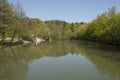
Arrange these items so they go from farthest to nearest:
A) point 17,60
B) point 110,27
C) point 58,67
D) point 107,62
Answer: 1. point 110,27
2. point 17,60
3. point 107,62
4. point 58,67

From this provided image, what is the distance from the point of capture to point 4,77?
51.4 feet

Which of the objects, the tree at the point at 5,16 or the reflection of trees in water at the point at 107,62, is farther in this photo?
the tree at the point at 5,16

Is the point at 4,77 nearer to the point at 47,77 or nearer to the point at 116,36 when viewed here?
the point at 47,77

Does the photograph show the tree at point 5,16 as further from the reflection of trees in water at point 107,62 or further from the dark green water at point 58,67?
the reflection of trees in water at point 107,62

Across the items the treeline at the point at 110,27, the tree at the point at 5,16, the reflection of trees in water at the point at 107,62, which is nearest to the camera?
the reflection of trees in water at the point at 107,62

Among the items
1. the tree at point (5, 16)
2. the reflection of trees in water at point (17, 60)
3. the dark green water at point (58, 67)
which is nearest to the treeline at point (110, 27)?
the reflection of trees in water at point (17, 60)

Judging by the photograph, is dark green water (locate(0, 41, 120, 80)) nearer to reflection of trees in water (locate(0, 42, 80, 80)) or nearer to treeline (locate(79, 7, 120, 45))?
reflection of trees in water (locate(0, 42, 80, 80))

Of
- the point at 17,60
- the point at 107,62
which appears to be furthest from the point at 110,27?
the point at 17,60

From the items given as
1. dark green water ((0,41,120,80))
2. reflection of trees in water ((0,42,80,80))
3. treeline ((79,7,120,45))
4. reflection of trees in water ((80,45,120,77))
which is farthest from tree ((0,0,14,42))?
treeline ((79,7,120,45))

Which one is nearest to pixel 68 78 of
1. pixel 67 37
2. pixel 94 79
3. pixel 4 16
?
pixel 94 79

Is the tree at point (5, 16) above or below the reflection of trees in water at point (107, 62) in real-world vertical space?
above

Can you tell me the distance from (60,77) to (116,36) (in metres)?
32.8

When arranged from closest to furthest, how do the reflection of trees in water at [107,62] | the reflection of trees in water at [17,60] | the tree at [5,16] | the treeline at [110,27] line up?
the reflection of trees in water at [17,60], the reflection of trees in water at [107,62], the tree at [5,16], the treeline at [110,27]

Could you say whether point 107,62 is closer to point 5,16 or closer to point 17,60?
point 17,60
